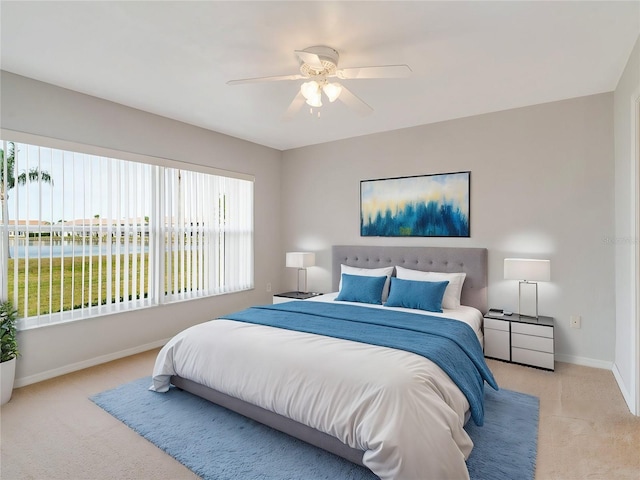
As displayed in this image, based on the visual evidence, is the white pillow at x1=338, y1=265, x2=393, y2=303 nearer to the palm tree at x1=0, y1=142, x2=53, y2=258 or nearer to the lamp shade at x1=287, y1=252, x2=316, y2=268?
the lamp shade at x1=287, y1=252, x2=316, y2=268

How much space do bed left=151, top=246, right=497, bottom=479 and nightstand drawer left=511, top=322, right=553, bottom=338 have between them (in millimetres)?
596

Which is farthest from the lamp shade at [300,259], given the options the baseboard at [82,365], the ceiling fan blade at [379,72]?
the ceiling fan blade at [379,72]

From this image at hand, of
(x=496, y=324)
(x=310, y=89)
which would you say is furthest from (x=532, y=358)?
(x=310, y=89)

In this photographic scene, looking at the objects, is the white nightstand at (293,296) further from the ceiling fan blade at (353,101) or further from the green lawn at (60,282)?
the ceiling fan blade at (353,101)

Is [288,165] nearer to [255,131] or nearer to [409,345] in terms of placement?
[255,131]

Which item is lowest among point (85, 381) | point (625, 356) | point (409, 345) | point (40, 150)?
point (85, 381)

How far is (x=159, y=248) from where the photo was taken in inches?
161

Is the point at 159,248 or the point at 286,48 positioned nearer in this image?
the point at 286,48

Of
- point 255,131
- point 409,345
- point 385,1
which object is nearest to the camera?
point 385,1

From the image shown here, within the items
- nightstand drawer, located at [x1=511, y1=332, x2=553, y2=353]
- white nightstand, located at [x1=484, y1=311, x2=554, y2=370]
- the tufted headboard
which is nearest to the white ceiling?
the tufted headboard

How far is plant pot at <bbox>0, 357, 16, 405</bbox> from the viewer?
270 cm

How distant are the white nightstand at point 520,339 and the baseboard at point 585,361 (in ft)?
1.27

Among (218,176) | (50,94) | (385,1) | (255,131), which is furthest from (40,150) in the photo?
(385,1)

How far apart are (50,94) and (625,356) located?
5540 mm
